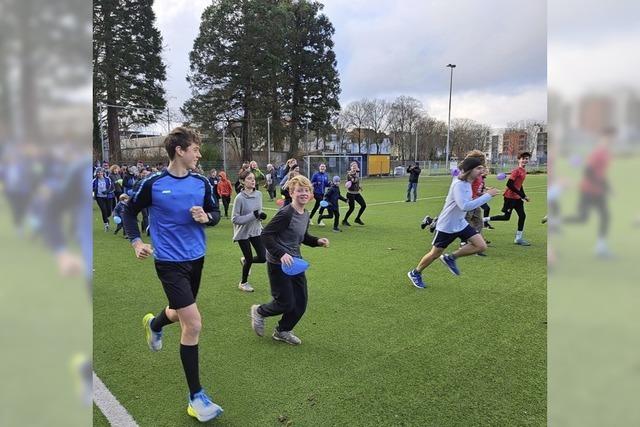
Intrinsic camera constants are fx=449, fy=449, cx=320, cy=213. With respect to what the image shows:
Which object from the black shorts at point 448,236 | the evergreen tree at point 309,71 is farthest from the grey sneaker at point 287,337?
the evergreen tree at point 309,71

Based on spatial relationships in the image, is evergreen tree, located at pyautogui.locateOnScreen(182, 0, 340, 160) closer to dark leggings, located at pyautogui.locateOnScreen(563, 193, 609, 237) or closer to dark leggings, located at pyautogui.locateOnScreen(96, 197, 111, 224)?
dark leggings, located at pyautogui.locateOnScreen(96, 197, 111, 224)

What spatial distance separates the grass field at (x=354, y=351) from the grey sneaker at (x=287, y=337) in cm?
7

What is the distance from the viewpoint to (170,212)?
127 inches

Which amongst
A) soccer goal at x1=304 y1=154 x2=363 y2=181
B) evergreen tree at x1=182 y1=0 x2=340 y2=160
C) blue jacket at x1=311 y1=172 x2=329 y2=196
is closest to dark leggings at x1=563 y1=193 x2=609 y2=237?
blue jacket at x1=311 y1=172 x2=329 y2=196

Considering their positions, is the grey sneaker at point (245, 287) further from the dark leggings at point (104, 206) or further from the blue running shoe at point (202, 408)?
the dark leggings at point (104, 206)

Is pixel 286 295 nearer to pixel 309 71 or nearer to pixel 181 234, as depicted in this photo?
pixel 181 234

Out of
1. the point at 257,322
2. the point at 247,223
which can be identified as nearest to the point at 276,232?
the point at 257,322

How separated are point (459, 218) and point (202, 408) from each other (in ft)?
13.5

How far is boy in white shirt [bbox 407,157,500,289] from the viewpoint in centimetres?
564

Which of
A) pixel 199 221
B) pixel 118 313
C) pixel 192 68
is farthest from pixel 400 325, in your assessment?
pixel 192 68

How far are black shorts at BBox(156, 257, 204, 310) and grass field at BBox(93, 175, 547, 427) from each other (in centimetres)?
81

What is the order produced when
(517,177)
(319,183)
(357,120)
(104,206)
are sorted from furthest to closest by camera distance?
(357,120) → (319,183) → (104,206) → (517,177)

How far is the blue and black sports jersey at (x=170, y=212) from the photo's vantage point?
3223mm

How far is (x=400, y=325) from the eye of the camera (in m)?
4.79
